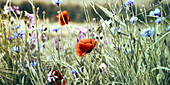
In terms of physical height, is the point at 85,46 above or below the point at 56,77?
above

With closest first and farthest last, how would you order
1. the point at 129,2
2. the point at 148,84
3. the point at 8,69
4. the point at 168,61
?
1. the point at 148,84
2. the point at 129,2
3. the point at 168,61
4. the point at 8,69

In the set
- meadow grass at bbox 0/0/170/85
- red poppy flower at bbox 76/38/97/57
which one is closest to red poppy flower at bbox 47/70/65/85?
meadow grass at bbox 0/0/170/85

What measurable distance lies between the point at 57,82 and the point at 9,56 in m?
0.50

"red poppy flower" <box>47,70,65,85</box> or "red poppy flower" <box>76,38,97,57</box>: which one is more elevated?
"red poppy flower" <box>76,38,97,57</box>

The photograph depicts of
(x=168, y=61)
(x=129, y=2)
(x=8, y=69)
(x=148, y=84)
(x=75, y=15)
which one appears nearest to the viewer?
(x=148, y=84)

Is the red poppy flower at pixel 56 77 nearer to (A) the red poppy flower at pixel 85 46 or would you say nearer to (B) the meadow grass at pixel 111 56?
(B) the meadow grass at pixel 111 56

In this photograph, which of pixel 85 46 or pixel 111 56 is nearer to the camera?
pixel 85 46

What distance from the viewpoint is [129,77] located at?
117cm

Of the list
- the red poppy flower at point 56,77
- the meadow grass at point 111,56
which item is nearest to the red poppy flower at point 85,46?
the meadow grass at point 111,56

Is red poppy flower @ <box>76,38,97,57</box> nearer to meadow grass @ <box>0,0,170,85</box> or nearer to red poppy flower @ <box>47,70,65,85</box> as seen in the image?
meadow grass @ <box>0,0,170,85</box>

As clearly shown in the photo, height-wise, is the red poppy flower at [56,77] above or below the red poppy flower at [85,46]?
below

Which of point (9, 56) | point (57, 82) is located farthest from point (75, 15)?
point (57, 82)

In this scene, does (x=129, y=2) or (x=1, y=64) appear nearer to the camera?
(x=129, y=2)

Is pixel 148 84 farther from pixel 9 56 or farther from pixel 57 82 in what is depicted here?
pixel 9 56
